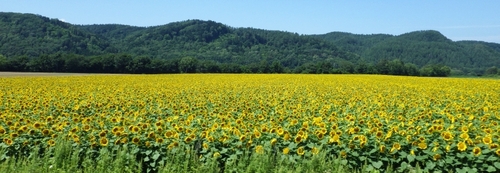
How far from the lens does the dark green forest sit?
59312mm

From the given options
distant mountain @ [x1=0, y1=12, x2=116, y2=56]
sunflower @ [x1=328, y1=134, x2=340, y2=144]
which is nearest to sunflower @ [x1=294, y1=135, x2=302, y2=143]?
sunflower @ [x1=328, y1=134, x2=340, y2=144]

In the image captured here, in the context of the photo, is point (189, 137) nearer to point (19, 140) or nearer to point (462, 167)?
point (19, 140)

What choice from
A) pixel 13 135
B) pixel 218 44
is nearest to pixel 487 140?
pixel 13 135

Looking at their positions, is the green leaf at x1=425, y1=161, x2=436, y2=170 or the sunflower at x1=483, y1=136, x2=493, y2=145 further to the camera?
the sunflower at x1=483, y1=136, x2=493, y2=145

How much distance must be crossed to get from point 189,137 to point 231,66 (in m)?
58.7

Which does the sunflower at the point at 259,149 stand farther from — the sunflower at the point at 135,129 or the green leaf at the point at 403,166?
the sunflower at the point at 135,129

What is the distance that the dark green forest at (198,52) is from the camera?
5931 cm

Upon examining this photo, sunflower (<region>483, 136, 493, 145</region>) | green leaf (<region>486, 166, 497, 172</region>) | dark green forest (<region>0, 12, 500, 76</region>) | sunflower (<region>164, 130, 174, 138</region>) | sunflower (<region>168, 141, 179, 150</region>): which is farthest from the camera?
dark green forest (<region>0, 12, 500, 76</region>)

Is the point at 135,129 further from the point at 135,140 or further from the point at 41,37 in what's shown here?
the point at 41,37

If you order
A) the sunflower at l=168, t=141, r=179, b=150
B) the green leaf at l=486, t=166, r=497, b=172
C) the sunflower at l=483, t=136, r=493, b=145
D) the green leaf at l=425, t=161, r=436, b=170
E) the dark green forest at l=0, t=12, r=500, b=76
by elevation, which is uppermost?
the dark green forest at l=0, t=12, r=500, b=76

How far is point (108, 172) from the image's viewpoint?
4.95 m

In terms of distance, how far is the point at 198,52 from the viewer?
129 metres

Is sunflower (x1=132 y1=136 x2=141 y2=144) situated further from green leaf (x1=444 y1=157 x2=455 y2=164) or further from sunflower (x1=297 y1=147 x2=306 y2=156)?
green leaf (x1=444 y1=157 x2=455 y2=164)

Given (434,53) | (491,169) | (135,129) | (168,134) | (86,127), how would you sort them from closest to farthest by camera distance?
(491,169)
(168,134)
(135,129)
(86,127)
(434,53)
